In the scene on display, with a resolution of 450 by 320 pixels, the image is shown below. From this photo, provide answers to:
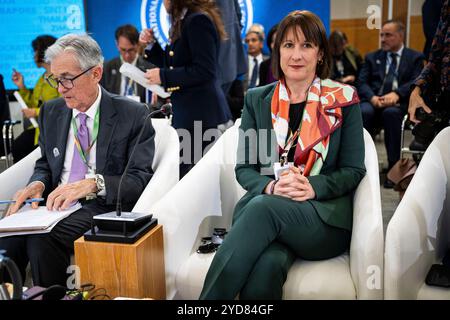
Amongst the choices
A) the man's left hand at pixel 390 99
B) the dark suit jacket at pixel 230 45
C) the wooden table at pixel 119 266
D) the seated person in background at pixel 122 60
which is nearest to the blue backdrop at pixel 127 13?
the seated person in background at pixel 122 60

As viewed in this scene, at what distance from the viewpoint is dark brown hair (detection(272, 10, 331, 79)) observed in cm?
222

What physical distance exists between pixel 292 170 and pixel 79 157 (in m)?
1.01

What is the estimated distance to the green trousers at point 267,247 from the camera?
5.92 ft

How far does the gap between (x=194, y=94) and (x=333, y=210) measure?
133 centimetres

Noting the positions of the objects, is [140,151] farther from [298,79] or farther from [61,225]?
[298,79]

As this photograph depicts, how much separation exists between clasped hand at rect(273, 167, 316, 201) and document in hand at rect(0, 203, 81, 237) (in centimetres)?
91

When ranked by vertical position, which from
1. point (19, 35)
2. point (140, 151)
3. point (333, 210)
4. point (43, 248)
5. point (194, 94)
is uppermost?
point (19, 35)

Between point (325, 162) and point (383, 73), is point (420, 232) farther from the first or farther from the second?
point (383, 73)

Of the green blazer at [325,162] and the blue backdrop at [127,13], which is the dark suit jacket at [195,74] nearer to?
the green blazer at [325,162]

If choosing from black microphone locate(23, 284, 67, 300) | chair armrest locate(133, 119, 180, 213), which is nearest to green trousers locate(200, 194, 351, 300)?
chair armrest locate(133, 119, 180, 213)

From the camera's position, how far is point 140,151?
93.6 inches

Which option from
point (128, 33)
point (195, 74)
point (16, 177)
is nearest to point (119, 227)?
point (16, 177)

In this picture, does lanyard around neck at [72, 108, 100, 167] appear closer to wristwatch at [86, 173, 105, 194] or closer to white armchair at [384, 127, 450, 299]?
wristwatch at [86, 173, 105, 194]

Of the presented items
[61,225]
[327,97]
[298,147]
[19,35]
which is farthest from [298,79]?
[19,35]
